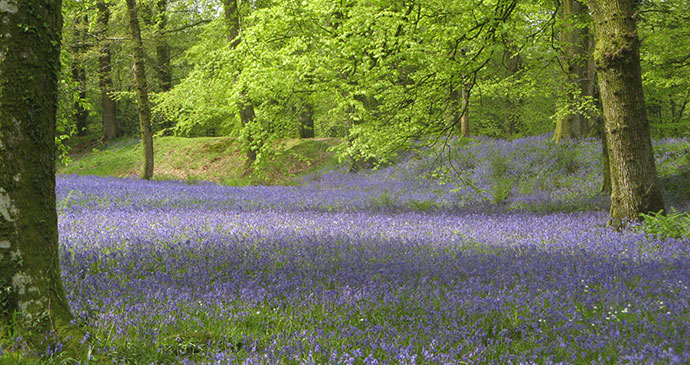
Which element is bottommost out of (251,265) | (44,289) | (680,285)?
(680,285)

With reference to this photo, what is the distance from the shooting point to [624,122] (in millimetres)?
7230

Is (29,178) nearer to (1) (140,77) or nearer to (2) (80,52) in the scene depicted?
(1) (140,77)

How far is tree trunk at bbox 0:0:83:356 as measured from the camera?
109 inches

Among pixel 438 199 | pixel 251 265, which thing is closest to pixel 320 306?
pixel 251 265

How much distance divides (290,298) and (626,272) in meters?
3.36

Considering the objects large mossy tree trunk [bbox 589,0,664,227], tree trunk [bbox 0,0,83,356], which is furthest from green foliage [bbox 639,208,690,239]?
tree trunk [bbox 0,0,83,356]

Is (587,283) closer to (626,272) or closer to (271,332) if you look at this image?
(626,272)

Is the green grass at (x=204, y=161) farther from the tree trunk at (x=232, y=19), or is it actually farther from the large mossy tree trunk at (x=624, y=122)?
the large mossy tree trunk at (x=624, y=122)

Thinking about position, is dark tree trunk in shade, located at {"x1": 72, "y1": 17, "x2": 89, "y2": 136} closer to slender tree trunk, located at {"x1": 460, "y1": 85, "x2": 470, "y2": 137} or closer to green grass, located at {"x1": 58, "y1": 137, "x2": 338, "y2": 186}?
green grass, located at {"x1": 58, "y1": 137, "x2": 338, "y2": 186}

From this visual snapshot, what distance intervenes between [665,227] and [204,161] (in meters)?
24.4

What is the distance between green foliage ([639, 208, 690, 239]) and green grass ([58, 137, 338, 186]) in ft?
52.6

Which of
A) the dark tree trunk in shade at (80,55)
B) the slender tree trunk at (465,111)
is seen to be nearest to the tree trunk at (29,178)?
the slender tree trunk at (465,111)

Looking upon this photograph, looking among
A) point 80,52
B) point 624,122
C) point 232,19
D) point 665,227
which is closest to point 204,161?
point 80,52

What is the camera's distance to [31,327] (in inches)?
112
